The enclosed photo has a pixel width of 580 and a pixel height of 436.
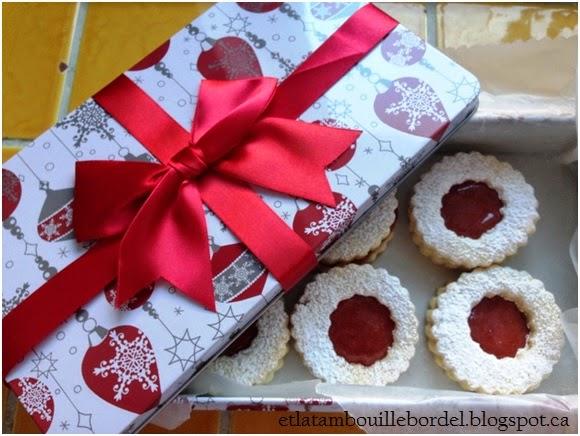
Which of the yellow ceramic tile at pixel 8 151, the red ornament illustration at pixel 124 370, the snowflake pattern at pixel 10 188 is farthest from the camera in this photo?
the yellow ceramic tile at pixel 8 151

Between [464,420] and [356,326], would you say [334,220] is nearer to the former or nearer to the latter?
[356,326]

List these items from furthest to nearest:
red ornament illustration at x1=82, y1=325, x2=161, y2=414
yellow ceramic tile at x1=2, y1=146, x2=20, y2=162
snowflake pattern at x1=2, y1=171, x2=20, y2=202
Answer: yellow ceramic tile at x1=2, y1=146, x2=20, y2=162 < snowflake pattern at x1=2, y1=171, x2=20, y2=202 < red ornament illustration at x1=82, y1=325, x2=161, y2=414

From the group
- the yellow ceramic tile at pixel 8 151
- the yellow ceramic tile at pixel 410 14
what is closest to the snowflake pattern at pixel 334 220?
the yellow ceramic tile at pixel 410 14

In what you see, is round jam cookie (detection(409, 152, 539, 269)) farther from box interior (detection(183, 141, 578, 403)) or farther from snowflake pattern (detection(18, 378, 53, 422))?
snowflake pattern (detection(18, 378, 53, 422))

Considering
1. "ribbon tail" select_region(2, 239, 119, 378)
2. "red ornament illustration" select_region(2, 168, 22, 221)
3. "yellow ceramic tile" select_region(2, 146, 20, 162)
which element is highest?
"yellow ceramic tile" select_region(2, 146, 20, 162)

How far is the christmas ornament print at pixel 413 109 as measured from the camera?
0.78 metres

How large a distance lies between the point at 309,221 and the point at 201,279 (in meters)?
0.14

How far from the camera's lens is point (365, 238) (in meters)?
0.86

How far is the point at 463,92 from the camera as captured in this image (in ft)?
2.62

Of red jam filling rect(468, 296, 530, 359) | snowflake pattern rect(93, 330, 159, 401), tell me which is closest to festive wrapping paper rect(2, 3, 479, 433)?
snowflake pattern rect(93, 330, 159, 401)

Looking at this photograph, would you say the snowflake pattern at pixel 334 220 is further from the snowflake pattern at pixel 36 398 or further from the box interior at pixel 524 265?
the snowflake pattern at pixel 36 398

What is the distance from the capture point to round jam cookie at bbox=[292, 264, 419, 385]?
819mm

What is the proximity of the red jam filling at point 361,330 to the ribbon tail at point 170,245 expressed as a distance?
19 centimetres

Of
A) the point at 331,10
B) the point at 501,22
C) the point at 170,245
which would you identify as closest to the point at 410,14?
the point at 501,22
